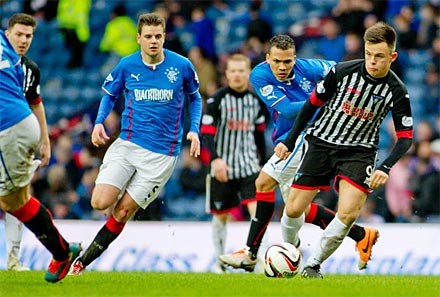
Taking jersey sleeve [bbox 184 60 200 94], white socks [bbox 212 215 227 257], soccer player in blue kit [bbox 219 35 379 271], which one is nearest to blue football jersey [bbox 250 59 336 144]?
soccer player in blue kit [bbox 219 35 379 271]

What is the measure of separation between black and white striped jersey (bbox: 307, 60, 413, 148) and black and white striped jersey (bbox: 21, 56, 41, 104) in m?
2.41

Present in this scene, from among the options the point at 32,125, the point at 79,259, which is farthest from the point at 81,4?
the point at 32,125

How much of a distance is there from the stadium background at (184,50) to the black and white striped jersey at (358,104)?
19.1ft

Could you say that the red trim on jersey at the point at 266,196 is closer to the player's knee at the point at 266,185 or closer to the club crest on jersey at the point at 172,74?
the player's knee at the point at 266,185

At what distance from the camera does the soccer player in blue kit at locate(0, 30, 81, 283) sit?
6551 mm

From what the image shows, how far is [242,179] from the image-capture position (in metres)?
11.5

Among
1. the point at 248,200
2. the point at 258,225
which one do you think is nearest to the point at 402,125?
the point at 258,225

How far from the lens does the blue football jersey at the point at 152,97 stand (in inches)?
341

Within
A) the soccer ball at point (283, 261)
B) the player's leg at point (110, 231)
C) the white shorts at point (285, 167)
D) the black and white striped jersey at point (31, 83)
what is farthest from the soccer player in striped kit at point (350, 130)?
the black and white striped jersey at point (31, 83)

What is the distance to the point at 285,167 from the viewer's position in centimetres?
902

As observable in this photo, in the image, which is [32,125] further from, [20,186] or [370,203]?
[370,203]

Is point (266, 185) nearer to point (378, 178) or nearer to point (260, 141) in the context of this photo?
point (378, 178)

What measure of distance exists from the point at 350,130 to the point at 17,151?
284 centimetres

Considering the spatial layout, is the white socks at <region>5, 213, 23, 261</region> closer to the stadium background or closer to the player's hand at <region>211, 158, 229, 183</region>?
the player's hand at <region>211, 158, 229, 183</region>
